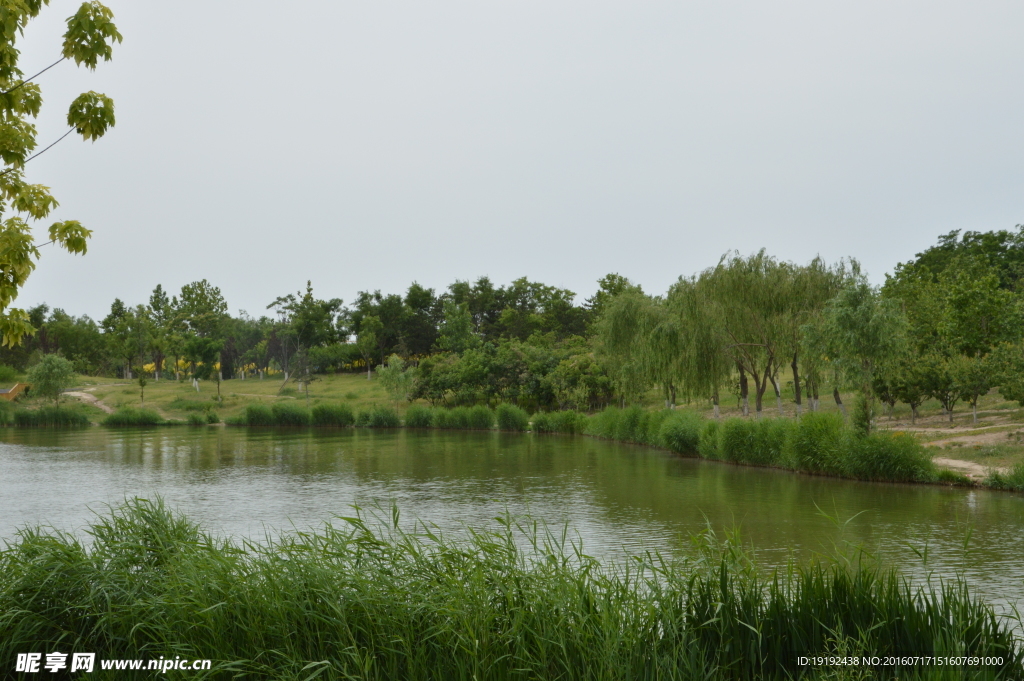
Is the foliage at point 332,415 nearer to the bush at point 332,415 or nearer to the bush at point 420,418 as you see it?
the bush at point 332,415

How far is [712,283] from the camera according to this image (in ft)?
103

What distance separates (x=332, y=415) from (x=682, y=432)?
3107 centimetres

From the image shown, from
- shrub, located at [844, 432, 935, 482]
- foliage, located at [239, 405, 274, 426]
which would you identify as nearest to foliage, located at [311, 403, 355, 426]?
foliage, located at [239, 405, 274, 426]

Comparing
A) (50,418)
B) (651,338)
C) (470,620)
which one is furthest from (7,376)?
(470,620)

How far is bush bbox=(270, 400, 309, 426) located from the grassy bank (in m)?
51.3

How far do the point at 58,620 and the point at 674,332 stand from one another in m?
28.0

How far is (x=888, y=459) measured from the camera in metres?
21.8

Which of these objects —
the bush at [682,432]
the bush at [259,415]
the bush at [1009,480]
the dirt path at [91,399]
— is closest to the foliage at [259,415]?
the bush at [259,415]

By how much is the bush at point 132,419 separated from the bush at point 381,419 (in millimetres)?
16030

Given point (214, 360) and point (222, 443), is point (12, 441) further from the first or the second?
point (214, 360)

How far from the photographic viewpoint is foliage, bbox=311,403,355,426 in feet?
184

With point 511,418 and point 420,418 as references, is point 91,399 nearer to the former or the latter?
point 420,418

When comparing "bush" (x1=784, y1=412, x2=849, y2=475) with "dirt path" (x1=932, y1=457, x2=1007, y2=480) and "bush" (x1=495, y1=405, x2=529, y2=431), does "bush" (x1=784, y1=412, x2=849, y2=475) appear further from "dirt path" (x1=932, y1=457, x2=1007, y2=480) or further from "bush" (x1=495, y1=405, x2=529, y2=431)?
"bush" (x1=495, y1=405, x2=529, y2=431)

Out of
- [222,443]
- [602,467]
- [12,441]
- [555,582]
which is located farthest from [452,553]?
[12,441]
